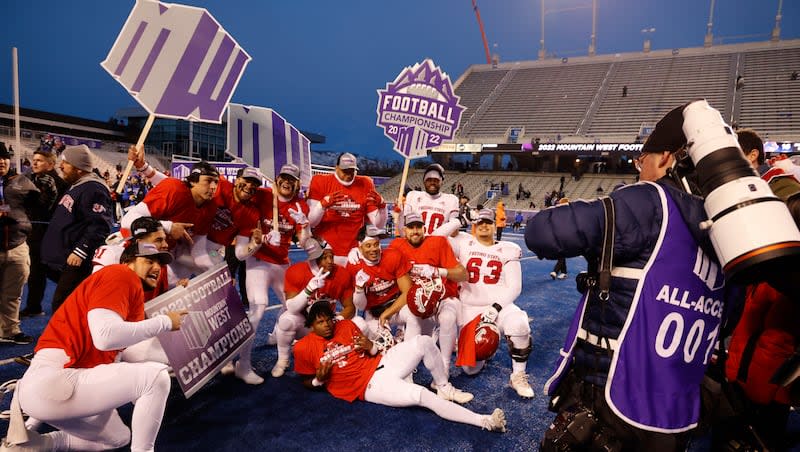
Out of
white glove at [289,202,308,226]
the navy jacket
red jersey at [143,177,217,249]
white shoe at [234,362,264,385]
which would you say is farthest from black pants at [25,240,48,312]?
white glove at [289,202,308,226]

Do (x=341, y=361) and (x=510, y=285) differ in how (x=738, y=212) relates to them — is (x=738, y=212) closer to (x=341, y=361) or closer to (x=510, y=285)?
(x=341, y=361)

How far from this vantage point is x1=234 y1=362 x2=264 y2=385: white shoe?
4102 millimetres

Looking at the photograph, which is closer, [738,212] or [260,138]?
[738,212]

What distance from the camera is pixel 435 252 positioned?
15.9ft

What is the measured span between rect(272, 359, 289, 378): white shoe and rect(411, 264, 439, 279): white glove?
5.39 ft

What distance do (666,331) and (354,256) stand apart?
367cm

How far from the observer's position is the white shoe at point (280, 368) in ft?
14.2

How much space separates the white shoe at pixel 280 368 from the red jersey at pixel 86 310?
1.95 metres

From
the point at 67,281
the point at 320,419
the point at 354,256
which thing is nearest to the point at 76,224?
the point at 67,281

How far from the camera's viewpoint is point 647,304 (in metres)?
1.53

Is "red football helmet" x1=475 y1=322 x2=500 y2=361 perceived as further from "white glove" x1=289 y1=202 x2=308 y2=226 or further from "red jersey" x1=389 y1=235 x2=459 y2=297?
"white glove" x1=289 y1=202 x2=308 y2=226

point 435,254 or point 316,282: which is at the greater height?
point 435,254

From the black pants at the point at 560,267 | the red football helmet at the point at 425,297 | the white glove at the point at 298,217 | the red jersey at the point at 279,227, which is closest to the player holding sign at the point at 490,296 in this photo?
the red football helmet at the point at 425,297

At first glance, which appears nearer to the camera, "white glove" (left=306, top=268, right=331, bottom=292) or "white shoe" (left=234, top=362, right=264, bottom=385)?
"white shoe" (left=234, top=362, right=264, bottom=385)
